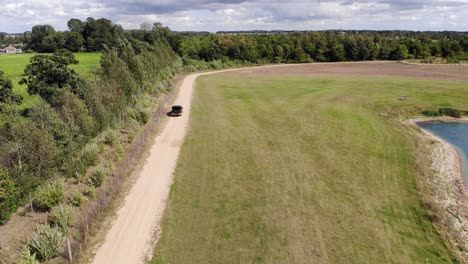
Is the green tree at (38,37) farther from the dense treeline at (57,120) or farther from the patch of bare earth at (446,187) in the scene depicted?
the patch of bare earth at (446,187)

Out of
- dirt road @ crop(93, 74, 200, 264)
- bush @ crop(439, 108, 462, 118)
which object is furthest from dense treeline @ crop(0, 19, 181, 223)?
bush @ crop(439, 108, 462, 118)

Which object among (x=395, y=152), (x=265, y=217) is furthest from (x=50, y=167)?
(x=395, y=152)

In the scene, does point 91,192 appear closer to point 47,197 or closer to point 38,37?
point 47,197

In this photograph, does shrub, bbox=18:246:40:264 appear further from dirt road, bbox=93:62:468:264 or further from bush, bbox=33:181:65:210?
bush, bbox=33:181:65:210

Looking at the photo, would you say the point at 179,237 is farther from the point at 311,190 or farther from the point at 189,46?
the point at 189,46

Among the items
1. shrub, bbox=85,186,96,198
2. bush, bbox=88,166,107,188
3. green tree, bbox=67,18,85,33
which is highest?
green tree, bbox=67,18,85,33
